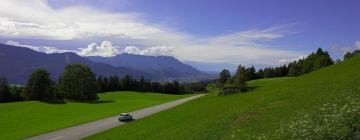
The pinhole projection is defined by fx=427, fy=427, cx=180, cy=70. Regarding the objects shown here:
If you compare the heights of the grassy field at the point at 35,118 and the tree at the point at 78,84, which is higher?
the tree at the point at 78,84

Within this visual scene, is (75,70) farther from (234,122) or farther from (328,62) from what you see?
(234,122)

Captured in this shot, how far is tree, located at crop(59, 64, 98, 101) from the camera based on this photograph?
137 metres

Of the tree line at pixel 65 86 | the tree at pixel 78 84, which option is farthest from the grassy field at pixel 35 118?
the tree at pixel 78 84

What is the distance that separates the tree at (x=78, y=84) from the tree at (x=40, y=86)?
172 inches

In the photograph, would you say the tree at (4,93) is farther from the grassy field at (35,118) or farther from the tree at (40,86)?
the grassy field at (35,118)

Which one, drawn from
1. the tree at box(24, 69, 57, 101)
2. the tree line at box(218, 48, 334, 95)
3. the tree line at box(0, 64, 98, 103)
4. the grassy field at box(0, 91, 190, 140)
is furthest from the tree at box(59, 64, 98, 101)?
the tree line at box(218, 48, 334, 95)

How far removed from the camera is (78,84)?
137m

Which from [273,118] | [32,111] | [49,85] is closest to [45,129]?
[32,111]

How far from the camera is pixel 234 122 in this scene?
31219mm

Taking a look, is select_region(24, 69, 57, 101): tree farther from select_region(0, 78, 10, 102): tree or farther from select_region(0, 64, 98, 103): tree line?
select_region(0, 78, 10, 102): tree

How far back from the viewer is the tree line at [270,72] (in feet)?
271

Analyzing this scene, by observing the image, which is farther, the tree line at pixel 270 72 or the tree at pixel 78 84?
the tree at pixel 78 84

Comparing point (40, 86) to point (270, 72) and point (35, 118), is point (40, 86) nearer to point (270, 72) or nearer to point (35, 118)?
point (35, 118)

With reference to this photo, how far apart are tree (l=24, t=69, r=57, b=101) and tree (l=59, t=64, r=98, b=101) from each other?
437 centimetres
